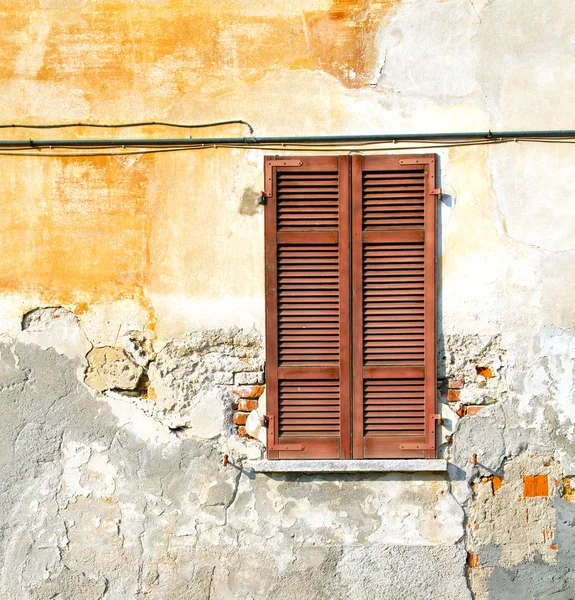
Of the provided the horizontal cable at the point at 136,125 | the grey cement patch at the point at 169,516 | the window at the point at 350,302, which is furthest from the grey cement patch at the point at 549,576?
the horizontal cable at the point at 136,125

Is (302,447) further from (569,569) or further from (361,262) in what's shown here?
(569,569)

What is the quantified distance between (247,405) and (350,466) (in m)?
0.68

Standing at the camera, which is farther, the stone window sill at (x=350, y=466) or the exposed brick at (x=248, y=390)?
the exposed brick at (x=248, y=390)

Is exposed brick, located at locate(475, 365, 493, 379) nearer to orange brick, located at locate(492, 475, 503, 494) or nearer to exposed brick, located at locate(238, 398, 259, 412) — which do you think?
orange brick, located at locate(492, 475, 503, 494)

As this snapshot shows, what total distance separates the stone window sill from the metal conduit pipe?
5.99 feet

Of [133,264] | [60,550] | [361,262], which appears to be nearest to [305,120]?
[361,262]

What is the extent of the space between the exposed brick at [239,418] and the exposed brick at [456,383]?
1.19m

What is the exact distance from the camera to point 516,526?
11.1 feet

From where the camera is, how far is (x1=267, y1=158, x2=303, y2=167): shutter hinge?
11.1 ft

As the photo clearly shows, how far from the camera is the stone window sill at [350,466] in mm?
3334

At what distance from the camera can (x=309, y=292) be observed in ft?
11.2

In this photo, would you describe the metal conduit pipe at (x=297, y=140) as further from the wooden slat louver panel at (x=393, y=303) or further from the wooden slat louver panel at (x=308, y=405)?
the wooden slat louver panel at (x=308, y=405)

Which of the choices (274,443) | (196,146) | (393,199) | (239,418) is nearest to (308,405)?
(274,443)

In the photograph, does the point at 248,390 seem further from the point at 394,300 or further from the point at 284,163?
the point at 284,163
